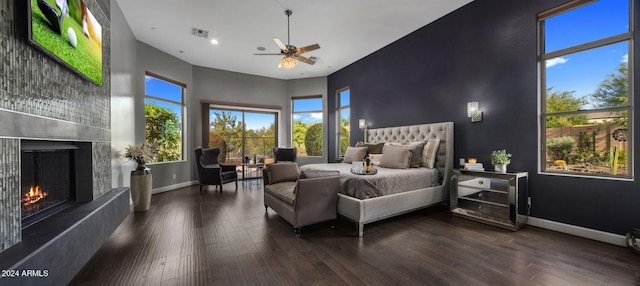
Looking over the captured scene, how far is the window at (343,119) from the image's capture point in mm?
6828

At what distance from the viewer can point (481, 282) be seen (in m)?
1.86

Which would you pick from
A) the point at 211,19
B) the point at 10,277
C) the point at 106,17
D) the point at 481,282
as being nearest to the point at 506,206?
the point at 481,282

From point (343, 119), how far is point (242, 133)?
3.26 m

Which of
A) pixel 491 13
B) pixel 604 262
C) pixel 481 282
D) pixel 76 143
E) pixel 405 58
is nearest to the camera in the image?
pixel 481 282

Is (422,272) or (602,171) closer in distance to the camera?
(422,272)

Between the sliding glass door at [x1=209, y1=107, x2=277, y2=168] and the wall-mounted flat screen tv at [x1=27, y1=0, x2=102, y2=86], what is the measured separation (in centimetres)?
422

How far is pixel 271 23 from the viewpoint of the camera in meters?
4.27

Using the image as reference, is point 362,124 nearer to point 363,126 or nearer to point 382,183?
point 363,126

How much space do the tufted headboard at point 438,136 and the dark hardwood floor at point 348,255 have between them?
97 cm

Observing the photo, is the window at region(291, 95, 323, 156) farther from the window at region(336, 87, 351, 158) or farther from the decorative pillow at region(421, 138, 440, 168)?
the decorative pillow at region(421, 138, 440, 168)

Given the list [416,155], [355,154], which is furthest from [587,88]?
[355,154]

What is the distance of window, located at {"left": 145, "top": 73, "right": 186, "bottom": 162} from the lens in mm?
5277

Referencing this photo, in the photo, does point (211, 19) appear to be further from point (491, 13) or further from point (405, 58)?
point (491, 13)

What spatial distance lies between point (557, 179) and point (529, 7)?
2.32 meters
